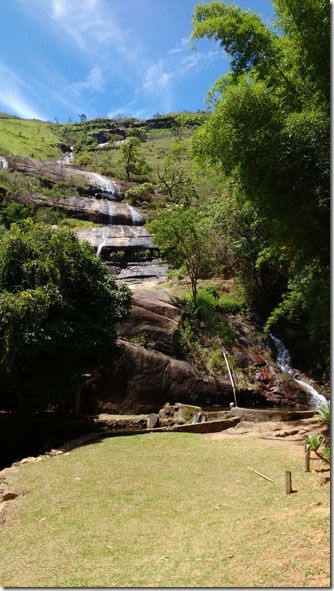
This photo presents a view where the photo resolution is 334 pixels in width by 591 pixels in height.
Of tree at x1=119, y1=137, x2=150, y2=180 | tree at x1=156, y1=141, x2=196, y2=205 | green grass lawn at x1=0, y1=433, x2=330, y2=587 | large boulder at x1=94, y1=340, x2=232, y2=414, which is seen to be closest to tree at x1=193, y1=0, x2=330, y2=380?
green grass lawn at x1=0, y1=433, x2=330, y2=587

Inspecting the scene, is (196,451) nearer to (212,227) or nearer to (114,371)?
(114,371)

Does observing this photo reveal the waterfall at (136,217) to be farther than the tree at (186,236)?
Yes

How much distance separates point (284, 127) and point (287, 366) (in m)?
15.7

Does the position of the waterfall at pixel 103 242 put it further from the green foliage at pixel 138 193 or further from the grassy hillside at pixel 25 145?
the grassy hillside at pixel 25 145

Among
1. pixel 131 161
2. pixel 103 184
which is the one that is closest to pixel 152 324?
pixel 103 184

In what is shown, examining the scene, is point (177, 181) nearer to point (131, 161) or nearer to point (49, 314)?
point (131, 161)

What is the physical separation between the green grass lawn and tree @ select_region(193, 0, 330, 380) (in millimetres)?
3353

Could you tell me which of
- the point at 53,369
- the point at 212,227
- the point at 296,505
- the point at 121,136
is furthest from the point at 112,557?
the point at 121,136

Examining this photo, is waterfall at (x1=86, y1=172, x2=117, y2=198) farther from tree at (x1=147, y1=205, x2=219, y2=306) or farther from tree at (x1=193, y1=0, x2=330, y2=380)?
tree at (x1=193, y1=0, x2=330, y2=380)

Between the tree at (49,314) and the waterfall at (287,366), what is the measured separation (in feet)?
32.7

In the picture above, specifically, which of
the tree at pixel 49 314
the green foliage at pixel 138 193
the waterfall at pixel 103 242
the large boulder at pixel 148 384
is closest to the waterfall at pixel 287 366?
the large boulder at pixel 148 384

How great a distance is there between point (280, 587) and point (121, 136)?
370 feet

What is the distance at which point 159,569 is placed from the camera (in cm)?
440

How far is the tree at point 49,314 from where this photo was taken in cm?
1155
